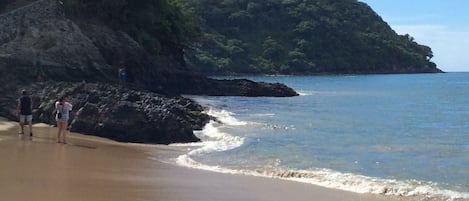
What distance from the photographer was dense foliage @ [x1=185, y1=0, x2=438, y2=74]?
420 ft

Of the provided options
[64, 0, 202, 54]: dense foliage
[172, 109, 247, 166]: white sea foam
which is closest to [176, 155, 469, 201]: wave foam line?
[172, 109, 247, 166]: white sea foam

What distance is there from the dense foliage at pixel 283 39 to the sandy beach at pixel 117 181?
110 m

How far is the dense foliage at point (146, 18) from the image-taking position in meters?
36.7

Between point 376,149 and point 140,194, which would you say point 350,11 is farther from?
point 140,194

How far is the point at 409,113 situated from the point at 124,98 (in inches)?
803

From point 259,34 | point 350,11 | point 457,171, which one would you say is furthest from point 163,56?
point 350,11

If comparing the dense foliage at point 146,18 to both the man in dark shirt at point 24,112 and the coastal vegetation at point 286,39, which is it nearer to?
the man in dark shirt at point 24,112

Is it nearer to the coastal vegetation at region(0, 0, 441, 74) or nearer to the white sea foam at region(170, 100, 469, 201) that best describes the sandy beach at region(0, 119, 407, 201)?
the white sea foam at region(170, 100, 469, 201)

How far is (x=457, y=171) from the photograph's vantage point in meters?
14.8

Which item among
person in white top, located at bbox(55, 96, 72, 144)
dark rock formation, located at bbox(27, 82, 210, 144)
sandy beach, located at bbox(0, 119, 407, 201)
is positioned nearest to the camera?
sandy beach, located at bbox(0, 119, 407, 201)

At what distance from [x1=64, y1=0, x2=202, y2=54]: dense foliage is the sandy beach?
20383 mm

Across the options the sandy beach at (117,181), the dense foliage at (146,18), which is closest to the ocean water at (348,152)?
the sandy beach at (117,181)

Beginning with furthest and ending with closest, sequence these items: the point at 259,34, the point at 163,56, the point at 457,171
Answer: the point at 259,34 → the point at 163,56 → the point at 457,171

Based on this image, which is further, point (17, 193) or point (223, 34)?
point (223, 34)
